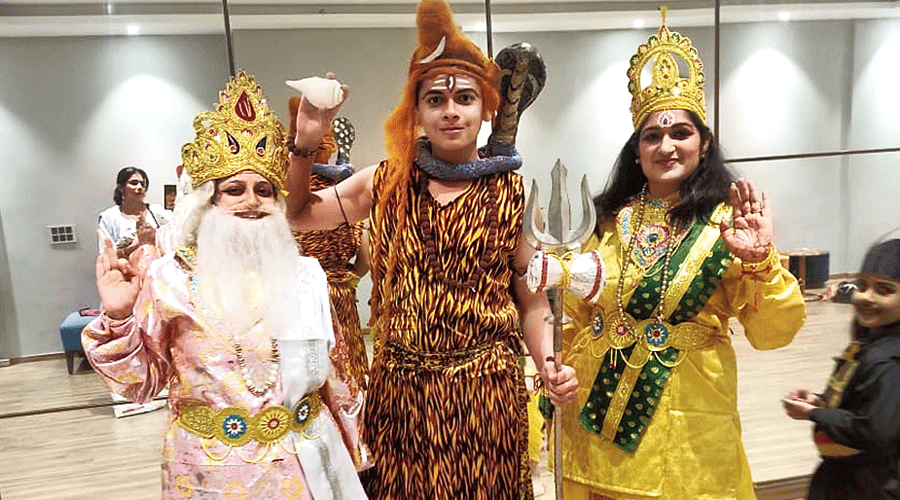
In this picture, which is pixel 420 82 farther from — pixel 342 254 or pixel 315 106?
pixel 342 254

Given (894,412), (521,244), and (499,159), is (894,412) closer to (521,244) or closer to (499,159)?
(521,244)

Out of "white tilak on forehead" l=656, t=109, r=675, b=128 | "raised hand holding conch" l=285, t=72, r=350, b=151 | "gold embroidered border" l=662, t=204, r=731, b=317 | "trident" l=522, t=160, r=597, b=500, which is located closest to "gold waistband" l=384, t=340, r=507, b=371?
"trident" l=522, t=160, r=597, b=500

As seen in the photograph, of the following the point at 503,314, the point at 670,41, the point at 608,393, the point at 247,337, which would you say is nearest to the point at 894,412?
the point at 608,393

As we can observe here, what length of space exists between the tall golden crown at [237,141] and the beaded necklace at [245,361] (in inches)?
A: 9.1

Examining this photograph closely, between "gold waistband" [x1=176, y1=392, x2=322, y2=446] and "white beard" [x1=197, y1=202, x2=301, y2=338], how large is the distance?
0.15 meters

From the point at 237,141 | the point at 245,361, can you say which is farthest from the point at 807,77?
the point at 245,361

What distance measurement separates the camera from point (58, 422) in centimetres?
323

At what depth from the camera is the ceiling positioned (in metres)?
2.10

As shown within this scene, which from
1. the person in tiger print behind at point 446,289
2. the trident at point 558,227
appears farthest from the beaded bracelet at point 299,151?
the trident at point 558,227

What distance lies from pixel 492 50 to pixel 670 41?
0.74 m

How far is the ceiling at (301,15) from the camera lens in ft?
6.88

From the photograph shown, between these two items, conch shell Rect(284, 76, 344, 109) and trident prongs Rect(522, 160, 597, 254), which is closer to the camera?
trident prongs Rect(522, 160, 597, 254)

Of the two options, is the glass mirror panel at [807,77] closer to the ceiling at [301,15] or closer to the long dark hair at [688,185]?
the ceiling at [301,15]

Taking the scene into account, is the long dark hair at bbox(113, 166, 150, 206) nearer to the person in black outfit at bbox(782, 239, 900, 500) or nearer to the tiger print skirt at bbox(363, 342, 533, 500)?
the tiger print skirt at bbox(363, 342, 533, 500)
